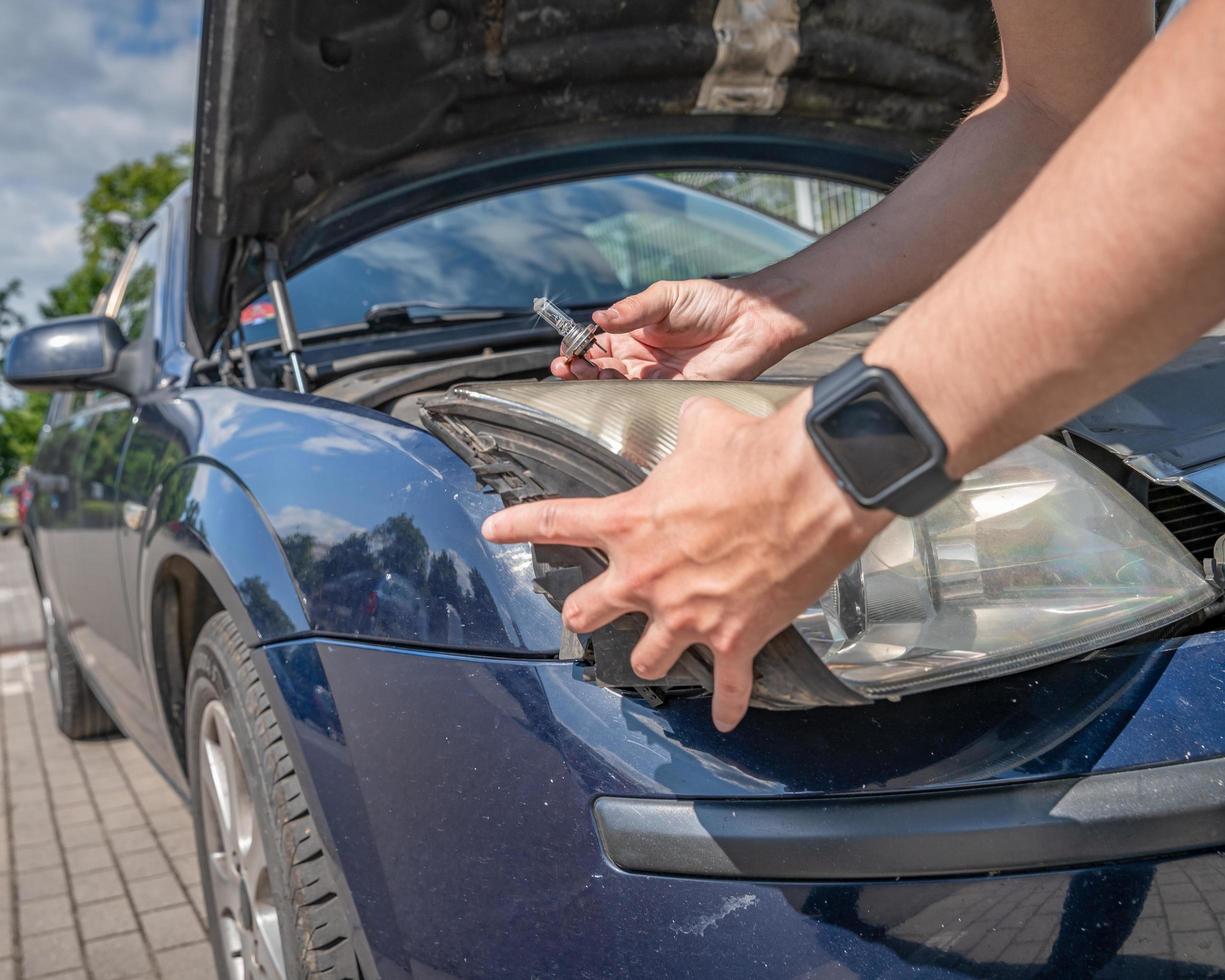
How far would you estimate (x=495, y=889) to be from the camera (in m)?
1.18

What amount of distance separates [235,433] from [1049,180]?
1389mm

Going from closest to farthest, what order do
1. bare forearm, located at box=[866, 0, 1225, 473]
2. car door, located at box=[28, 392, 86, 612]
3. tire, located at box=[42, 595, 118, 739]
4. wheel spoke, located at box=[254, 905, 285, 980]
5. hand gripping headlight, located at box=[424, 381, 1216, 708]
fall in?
bare forearm, located at box=[866, 0, 1225, 473] → hand gripping headlight, located at box=[424, 381, 1216, 708] → wheel spoke, located at box=[254, 905, 285, 980] → car door, located at box=[28, 392, 86, 612] → tire, located at box=[42, 595, 118, 739]

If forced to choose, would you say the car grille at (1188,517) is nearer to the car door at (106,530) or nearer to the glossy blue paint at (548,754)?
the glossy blue paint at (548,754)

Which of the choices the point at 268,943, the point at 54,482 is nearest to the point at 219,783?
the point at 268,943

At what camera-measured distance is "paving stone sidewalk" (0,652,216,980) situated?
2.58m

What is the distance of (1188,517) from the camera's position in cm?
133

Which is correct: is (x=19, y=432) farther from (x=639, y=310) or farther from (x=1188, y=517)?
(x=1188, y=517)

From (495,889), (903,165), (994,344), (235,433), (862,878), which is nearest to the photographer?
(994,344)

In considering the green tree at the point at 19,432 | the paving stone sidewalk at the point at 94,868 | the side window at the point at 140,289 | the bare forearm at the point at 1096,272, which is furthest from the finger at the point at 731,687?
the green tree at the point at 19,432

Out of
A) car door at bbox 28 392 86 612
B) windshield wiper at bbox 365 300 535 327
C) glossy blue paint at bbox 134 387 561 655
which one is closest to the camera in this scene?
glossy blue paint at bbox 134 387 561 655

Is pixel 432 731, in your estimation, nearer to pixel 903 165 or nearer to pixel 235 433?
pixel 235 433

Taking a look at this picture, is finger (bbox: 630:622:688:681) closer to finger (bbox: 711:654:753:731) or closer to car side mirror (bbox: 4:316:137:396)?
finger (bbox: 711:654:753:731)

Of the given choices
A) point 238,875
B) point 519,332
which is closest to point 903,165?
point 519,332

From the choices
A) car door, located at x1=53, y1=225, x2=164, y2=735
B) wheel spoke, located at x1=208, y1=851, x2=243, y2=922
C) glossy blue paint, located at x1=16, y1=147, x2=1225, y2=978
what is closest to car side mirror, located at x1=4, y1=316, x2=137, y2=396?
car door, located at x1=53, y1=225, x2=164, y2=735
